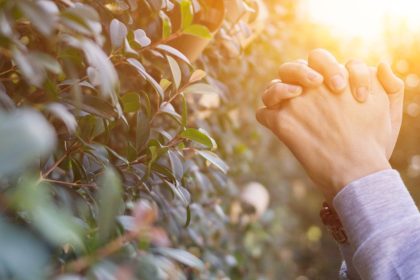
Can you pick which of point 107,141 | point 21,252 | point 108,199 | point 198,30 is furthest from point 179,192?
point 21,252

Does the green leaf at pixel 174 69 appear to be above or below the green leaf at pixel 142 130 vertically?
above

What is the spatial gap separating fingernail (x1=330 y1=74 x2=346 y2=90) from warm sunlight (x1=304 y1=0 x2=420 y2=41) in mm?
2160

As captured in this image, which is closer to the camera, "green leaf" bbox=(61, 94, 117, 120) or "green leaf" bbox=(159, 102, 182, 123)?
"green leaf" bbox=(61, 94, 117, 120)

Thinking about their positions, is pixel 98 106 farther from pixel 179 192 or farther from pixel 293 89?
pixel 293 89

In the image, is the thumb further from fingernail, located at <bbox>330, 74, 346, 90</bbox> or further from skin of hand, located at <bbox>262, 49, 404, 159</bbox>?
fingernail, located at <bbox>330, 74, 346, 90</bbox>

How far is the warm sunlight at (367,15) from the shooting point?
3.61 metres

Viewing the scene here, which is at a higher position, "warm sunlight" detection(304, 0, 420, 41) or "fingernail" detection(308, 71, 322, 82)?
"fingernail" detection(308, 71, 322, 82)

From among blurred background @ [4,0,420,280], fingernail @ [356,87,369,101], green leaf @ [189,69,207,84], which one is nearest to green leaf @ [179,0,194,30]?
blurred background @ [4,0,420,280]

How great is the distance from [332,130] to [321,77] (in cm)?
10

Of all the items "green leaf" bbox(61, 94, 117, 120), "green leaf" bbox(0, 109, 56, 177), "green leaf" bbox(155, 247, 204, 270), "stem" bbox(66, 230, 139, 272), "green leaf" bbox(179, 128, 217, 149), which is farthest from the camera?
"green leaf" bbox(179, 128, 217, 149)

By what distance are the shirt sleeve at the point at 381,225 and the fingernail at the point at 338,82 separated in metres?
0.17

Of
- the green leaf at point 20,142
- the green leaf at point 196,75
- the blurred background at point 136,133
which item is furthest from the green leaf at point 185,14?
the green leaf at point 20,142

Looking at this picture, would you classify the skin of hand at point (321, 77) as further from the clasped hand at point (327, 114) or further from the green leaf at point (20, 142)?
the green leaf at point (20, 142)

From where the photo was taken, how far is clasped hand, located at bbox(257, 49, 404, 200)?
1126 millimetres
